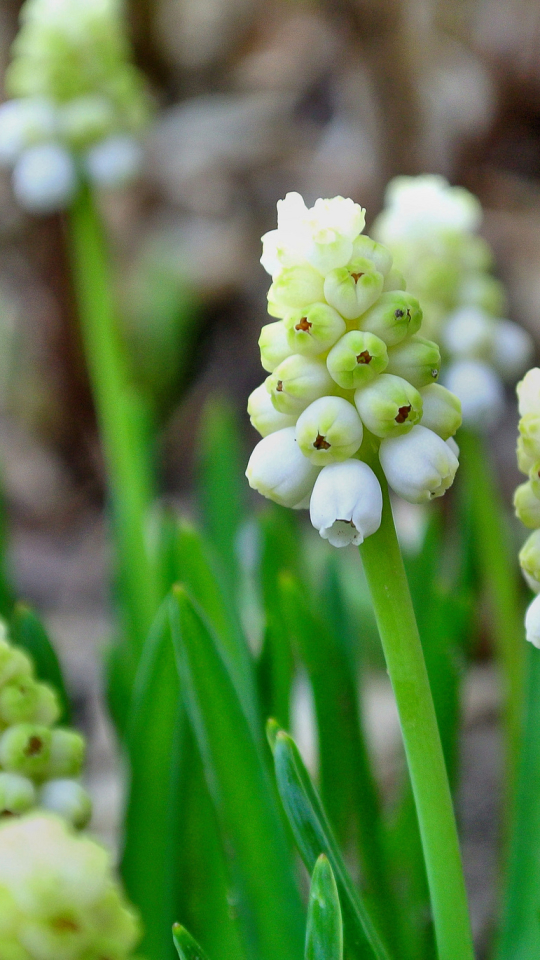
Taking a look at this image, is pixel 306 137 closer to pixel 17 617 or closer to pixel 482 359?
pixel 482 359

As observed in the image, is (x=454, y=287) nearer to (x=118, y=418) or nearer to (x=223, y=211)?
(x=118, y=418)

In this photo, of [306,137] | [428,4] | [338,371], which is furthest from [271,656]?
[306,137]

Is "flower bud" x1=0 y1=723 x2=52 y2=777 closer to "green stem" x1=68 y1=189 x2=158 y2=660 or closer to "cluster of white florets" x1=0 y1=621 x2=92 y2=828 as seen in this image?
"cluster of white florets" x1=0 y1=621 x2=92 y2=828

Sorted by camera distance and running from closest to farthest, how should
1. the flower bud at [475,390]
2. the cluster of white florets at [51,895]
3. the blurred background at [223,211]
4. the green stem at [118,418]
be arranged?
1. the cluster of white florets at [51,895]
2. the flower bud at [475,390]
3. the green stem at [118,418]
4. the blurred background at [223,211]

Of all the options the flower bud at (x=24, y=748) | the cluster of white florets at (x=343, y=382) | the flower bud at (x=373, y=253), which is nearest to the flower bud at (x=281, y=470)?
the cluster of white florets at (x=343, y=382)

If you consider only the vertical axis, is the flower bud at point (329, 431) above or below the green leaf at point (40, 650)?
above

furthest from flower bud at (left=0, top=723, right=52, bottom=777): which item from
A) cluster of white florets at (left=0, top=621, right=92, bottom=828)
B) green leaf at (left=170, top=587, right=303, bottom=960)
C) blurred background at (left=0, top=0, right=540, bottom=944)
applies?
blurred background at (left=0, top=0, right=540, bottom=944)

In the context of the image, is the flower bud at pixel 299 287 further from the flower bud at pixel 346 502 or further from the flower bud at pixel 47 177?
the flower bud at pixel 47 177
